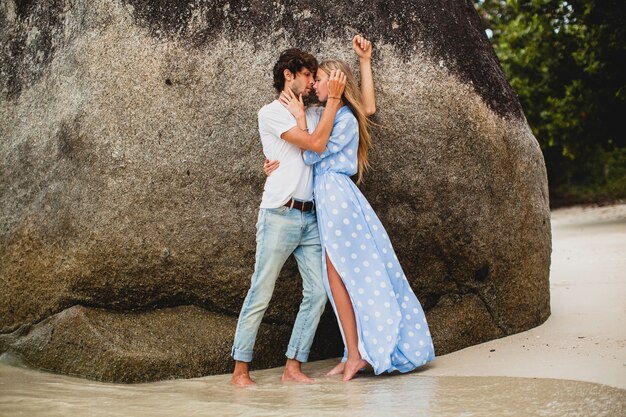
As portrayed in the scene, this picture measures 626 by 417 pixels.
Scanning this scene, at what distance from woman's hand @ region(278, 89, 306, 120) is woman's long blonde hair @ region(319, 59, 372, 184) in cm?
23

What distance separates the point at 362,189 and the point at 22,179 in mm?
2046

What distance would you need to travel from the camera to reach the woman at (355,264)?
4539 mm

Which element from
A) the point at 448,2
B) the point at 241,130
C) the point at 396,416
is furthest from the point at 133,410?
the point at 448,2

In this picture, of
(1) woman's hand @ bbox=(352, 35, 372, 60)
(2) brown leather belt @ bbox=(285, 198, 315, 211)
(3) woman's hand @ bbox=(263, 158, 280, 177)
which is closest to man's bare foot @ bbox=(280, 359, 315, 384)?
(2) brown leather belt @ bbox=(285, 198, 315, 211)

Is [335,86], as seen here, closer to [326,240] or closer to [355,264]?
[326,240]

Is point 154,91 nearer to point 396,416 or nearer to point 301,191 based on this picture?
point 301,191

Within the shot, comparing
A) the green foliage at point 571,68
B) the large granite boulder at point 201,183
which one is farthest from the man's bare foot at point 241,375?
the green foliage at point 571,68

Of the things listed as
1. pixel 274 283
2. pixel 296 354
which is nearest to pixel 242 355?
pixel 296 354

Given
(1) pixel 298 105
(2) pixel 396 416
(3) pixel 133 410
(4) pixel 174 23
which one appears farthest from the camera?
(4) pixel 174 23

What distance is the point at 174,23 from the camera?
4.89 m

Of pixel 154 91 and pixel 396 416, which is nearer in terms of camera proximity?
pixel 396 416

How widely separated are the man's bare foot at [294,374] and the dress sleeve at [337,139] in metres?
1.10

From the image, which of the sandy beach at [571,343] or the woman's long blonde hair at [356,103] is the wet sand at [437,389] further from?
the woman's long blonde hair at [356,103]

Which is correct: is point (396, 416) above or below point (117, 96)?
below
